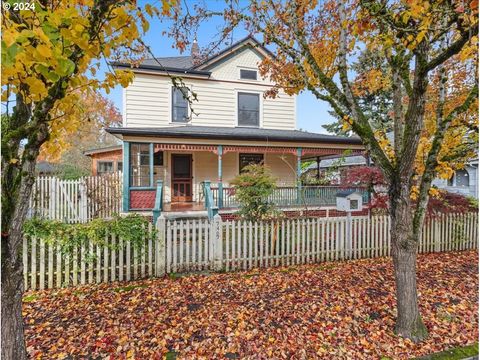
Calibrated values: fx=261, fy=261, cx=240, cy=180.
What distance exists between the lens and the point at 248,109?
1406 cm

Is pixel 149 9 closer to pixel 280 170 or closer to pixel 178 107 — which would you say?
pixel 178 107

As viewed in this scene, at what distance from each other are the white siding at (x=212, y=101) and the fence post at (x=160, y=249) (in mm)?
8411

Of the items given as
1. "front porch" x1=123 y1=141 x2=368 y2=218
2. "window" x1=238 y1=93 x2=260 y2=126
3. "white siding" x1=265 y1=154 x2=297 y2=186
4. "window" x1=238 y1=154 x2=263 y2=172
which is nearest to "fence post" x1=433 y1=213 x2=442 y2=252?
"front porch" x1=123 y1=141 x2=368 y2=218

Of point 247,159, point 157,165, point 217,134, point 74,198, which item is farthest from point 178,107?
point 74,198

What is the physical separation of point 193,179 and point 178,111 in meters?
3.49

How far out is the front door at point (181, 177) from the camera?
12.9 m

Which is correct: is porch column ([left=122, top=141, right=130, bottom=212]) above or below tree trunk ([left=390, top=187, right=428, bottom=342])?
above

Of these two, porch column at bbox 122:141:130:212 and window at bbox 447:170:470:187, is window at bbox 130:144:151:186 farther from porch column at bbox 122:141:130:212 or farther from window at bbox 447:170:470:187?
window at bbox 447:170:470:187

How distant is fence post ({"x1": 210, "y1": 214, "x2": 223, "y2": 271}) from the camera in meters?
5.77

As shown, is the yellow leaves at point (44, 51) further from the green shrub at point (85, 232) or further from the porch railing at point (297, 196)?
the porch railing at point (297, 196)

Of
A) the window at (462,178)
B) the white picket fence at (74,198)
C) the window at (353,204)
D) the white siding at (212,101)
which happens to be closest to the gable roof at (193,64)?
the white siding at (212,101)

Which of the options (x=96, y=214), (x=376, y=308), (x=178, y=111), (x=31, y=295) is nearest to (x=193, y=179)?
(x=178, y=111)

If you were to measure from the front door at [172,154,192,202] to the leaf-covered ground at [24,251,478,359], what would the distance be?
25.9 feet

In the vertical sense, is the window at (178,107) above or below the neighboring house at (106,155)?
above
